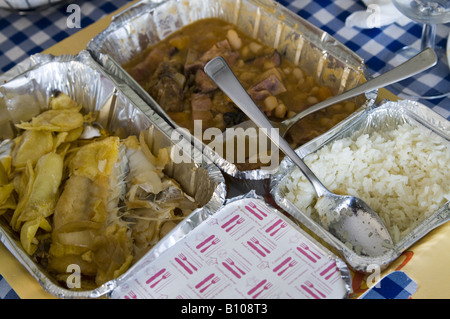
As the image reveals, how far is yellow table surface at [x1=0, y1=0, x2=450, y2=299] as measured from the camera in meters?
1.44

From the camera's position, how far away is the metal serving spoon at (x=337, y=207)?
1.58 m

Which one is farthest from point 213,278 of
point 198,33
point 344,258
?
point 198,33

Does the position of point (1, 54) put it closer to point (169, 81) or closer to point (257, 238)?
point (169, 81)

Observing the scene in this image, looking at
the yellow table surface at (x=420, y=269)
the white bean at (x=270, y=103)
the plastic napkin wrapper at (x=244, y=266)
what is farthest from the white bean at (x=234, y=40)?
the yellow table surface at (x=420, y=269)

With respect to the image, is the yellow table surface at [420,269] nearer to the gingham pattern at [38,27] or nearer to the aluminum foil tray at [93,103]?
the aluminum foil tray at [93,103]

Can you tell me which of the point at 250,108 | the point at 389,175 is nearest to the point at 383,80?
the point at 389,175

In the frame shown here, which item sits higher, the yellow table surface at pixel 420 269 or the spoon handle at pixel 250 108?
the spoon handle at pixel 250 108

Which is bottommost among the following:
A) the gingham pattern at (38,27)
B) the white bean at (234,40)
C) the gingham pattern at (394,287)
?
the gingham pattern at (394,287)

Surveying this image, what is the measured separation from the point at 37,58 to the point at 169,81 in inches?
18.9

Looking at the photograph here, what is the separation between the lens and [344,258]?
1.52 meters

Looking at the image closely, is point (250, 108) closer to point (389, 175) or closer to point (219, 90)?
point (219, 90)

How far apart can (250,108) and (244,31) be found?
0.69 metres

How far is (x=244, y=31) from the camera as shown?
225 centimetres

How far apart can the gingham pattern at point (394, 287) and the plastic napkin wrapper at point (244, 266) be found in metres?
0.20
